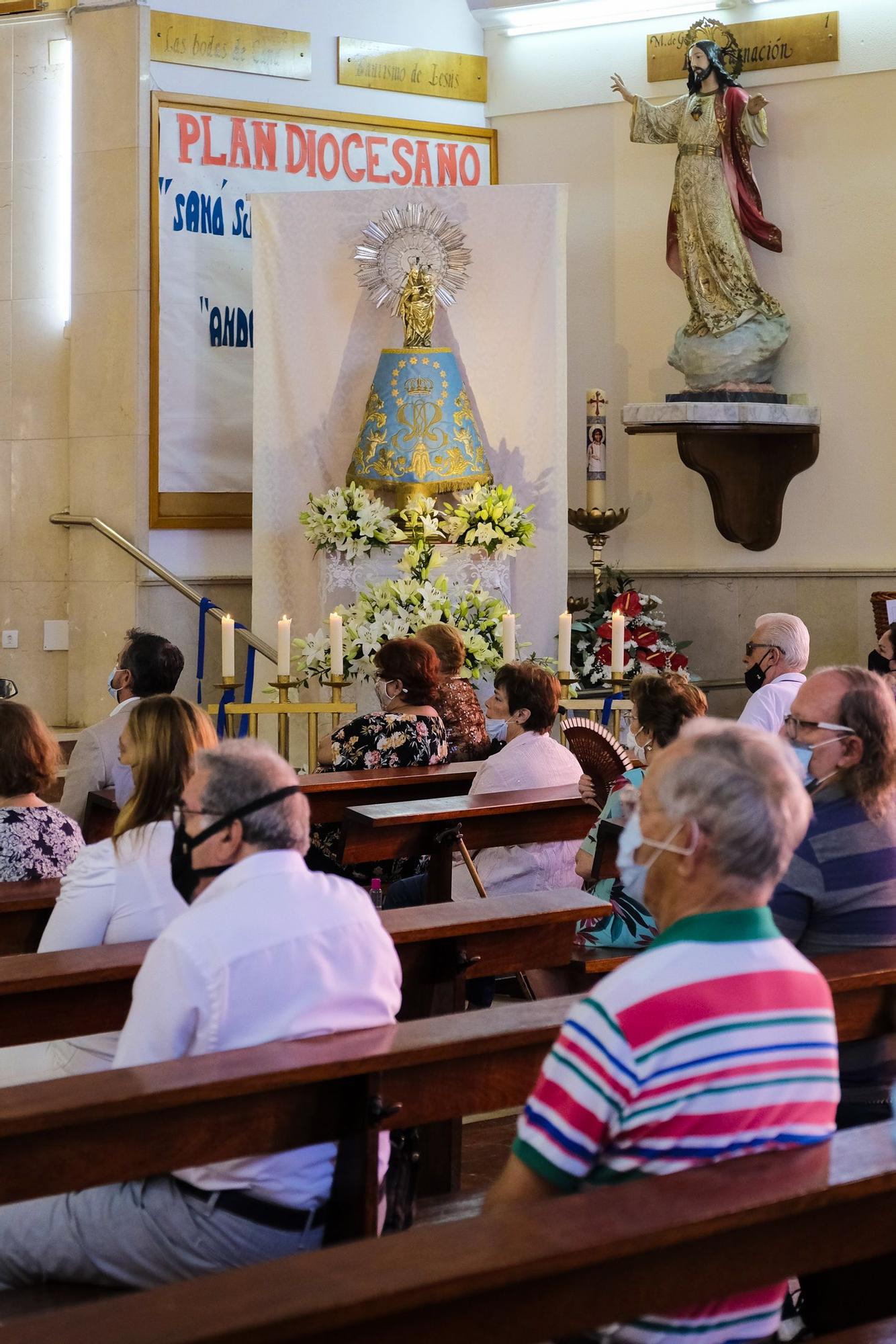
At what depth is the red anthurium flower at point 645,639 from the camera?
775cm

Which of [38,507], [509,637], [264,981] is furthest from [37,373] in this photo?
[264,981]

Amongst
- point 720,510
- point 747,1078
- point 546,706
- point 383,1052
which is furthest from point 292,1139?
point 720,510

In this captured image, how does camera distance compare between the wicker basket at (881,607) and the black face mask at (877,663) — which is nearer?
the black face mask at (877,663)

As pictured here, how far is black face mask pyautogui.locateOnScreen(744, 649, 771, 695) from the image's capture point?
16.1 ft

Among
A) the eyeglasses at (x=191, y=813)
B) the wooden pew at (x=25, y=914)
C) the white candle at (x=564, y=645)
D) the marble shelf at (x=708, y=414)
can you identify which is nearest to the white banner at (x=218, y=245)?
the marble shelf at (x=708, y=414)

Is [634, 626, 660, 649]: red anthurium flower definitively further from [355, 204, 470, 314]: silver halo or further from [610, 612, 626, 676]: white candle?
[610, 612, 626, 676]: white candle

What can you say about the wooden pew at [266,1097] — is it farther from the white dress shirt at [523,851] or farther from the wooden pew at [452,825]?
the white dress shirt at [523,851]

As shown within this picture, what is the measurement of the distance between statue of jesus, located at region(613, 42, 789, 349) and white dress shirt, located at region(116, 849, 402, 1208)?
6231mm

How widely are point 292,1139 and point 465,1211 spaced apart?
0.49 m

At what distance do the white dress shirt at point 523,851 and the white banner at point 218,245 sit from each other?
4285 mm

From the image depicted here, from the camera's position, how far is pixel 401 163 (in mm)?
8742

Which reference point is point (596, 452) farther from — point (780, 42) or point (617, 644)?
point (617, 644)

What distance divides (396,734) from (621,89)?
185 inches

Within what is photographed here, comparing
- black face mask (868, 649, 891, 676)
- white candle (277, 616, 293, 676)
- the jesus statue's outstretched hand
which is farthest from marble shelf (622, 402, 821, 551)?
white candle (277, 616, 293, 676)
